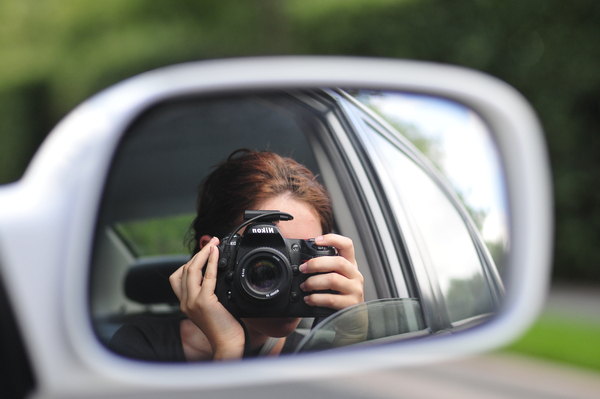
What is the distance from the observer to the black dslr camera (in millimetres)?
1214

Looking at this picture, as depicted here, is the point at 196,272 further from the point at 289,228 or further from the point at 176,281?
the point at 289,228

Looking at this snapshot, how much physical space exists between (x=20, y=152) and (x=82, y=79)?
3481mm

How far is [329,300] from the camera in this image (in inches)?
48.5

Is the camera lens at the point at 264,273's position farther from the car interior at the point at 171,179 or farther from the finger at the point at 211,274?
the car interior at the point at 171,179

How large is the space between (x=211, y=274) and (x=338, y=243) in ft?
0.94

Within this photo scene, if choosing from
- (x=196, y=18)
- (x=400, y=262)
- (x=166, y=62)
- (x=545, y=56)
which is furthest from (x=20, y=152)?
(x=400, y=262)

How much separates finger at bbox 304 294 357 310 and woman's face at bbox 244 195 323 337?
5 cm

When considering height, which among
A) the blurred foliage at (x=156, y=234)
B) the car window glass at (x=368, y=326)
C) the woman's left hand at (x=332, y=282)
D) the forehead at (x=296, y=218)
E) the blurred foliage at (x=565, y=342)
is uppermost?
the forehead at (x=296, y=218)

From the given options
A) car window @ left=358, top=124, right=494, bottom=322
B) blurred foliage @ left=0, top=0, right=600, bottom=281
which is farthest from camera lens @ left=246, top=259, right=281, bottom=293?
blurred foliage @ left=0, top=0, right=600, bottom=281

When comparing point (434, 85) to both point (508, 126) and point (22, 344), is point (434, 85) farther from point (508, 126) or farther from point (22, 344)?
point (22, 344)

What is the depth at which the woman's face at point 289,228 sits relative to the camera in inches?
48.6

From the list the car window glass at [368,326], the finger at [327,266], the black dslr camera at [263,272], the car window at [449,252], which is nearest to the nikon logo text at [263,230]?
the black dslr camera at [263,272]

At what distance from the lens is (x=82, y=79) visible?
15859 mm

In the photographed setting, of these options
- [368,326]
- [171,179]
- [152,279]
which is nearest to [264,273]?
[368,326]
